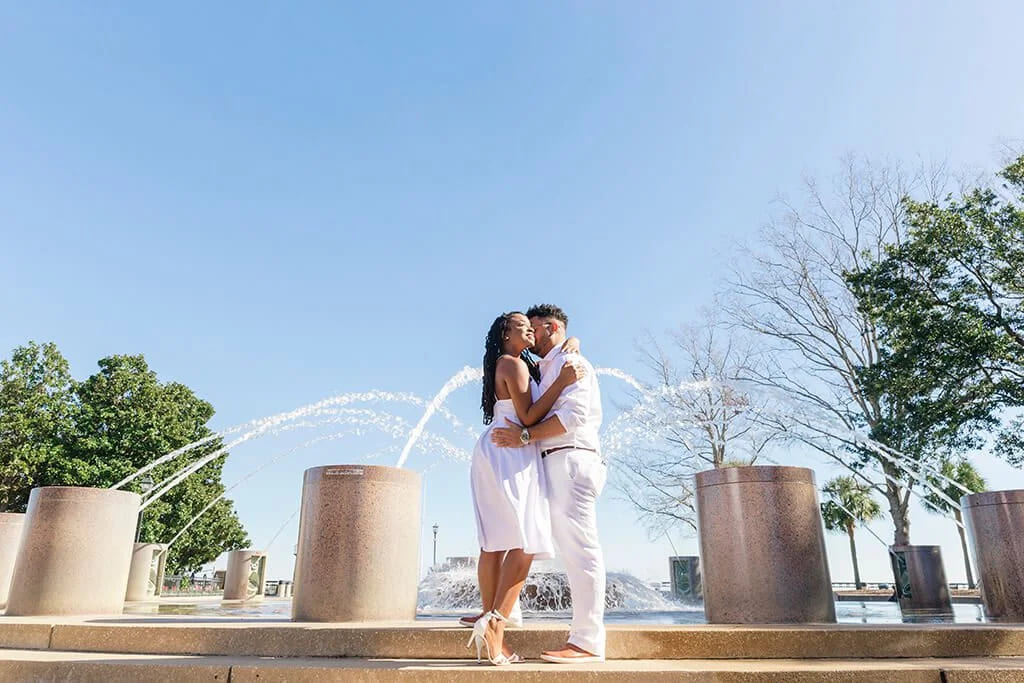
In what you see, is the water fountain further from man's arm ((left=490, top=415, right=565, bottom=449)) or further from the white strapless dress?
man's arm ((left=490, top=415, right=565, bottom=449))

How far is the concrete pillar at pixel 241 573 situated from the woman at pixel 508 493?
17.5 m

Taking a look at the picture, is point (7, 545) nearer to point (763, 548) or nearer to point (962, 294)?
point (763, 548)

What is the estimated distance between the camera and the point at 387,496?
6.37 metres

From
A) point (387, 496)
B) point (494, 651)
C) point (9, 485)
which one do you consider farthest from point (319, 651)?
point (9, 485)

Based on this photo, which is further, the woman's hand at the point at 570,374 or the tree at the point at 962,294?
the tree at the point at 962,294

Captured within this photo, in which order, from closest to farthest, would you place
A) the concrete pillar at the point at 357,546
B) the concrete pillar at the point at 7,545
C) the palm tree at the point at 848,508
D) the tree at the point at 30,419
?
the concrete pillar at the point at 357,546
the concrete pillar at the point at 7,545
the tree at the point at 30,419
the palm tree at the point at 848,508

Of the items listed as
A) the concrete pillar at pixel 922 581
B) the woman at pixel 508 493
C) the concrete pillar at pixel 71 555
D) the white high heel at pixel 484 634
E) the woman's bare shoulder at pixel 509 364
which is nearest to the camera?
the white high heel at pixel 484 634

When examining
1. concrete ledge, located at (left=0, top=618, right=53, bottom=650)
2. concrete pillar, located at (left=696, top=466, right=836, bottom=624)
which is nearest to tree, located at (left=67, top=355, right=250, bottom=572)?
concrete ledge, located at (left=0, top=618, right=53, bottom=650)

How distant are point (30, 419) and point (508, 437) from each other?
1522 inches

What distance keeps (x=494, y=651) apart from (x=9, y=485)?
37.9 meters

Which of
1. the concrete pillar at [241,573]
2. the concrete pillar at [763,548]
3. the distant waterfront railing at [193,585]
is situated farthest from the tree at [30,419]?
the concrete pillar at [763,548]

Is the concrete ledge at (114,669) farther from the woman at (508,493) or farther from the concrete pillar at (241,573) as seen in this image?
the concrete pillar at (241,573)

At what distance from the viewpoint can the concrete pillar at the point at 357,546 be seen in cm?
595

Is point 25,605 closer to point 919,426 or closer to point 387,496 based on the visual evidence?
point 387,496
